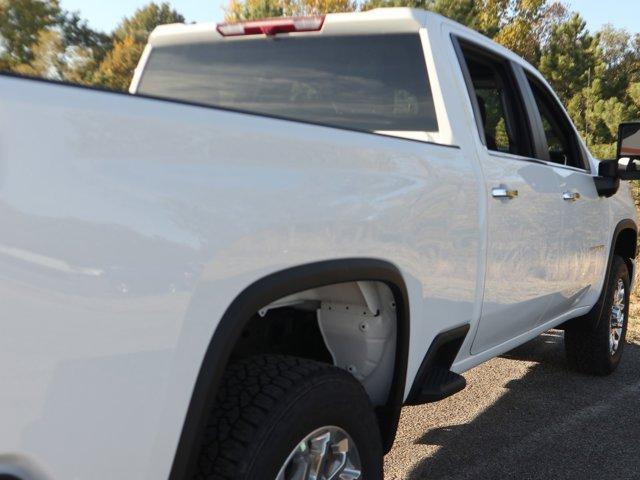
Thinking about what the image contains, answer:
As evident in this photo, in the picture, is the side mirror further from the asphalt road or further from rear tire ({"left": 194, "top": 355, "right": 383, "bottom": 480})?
rear tire ({"left": 194, "top": 355, "right": 383, "bottom": 480})

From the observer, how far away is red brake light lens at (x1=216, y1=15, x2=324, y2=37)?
299 centimetres

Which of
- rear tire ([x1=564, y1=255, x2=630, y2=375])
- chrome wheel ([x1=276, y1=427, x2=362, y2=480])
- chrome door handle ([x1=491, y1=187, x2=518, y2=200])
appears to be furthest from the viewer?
rear tire ([x1=564, y1=255, x2=630, y2=375])

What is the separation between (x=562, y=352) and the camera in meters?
5.54

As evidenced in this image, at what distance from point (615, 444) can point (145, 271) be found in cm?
307

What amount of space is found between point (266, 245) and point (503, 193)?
1509mm

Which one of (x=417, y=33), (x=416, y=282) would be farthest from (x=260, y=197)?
(x=417, y=33)

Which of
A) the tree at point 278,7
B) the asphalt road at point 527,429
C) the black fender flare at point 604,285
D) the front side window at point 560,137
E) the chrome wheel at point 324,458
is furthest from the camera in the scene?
the tree at point 278,7

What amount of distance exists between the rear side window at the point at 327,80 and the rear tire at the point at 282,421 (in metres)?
1.23

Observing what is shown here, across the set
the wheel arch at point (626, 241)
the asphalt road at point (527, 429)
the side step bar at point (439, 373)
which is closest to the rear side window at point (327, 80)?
the side step bar at point (439, 373)

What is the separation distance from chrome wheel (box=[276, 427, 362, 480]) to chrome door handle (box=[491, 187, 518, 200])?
123 cm

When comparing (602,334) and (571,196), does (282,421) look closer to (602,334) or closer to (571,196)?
(571,196)

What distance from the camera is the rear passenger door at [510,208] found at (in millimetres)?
2893

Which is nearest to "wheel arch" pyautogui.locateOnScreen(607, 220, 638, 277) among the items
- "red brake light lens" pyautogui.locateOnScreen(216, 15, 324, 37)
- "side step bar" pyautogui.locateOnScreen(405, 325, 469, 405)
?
"side step bar" pyautogui.locateOnScreen(405, 325, 469, 405)

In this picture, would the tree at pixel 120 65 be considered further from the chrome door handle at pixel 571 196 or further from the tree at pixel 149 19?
the chrome door handle at pixel 571 196
